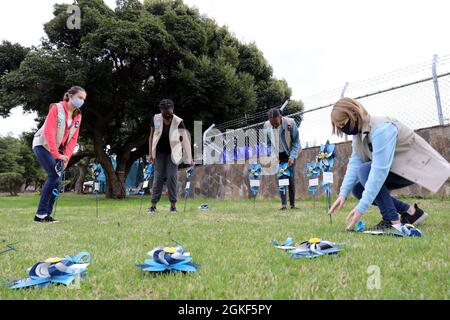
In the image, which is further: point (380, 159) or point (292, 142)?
point (292, 142)

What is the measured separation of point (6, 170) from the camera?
33.1 meters

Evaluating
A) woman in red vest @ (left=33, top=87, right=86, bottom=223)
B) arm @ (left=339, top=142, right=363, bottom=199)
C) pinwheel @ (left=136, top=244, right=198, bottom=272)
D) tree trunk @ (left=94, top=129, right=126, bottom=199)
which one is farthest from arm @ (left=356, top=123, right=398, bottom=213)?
tree trunk @ (left=94, top=129, right=126, bottom=199)

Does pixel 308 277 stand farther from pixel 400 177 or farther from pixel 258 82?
pixel 258 82

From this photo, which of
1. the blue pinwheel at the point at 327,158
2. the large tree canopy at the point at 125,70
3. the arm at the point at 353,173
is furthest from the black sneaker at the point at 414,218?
the large tree canopy at the point at 125,70

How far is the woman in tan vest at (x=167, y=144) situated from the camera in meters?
5.67

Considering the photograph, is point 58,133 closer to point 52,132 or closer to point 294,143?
point 52,132

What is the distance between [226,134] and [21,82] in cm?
655

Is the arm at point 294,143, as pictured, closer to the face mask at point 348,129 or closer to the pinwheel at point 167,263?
the face mask at point 348,129

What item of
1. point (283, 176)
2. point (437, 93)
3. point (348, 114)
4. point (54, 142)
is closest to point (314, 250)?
point (348, 114)

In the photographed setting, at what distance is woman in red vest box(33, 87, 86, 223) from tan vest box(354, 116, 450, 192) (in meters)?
3.36

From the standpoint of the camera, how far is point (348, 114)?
2832mm

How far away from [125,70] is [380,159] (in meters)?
12.3

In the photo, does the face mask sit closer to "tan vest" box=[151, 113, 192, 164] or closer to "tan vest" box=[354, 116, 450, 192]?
"tan vest" box=[354, 116, 450, 192]

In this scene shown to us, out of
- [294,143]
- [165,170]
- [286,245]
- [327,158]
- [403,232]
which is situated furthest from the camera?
[294,143]
